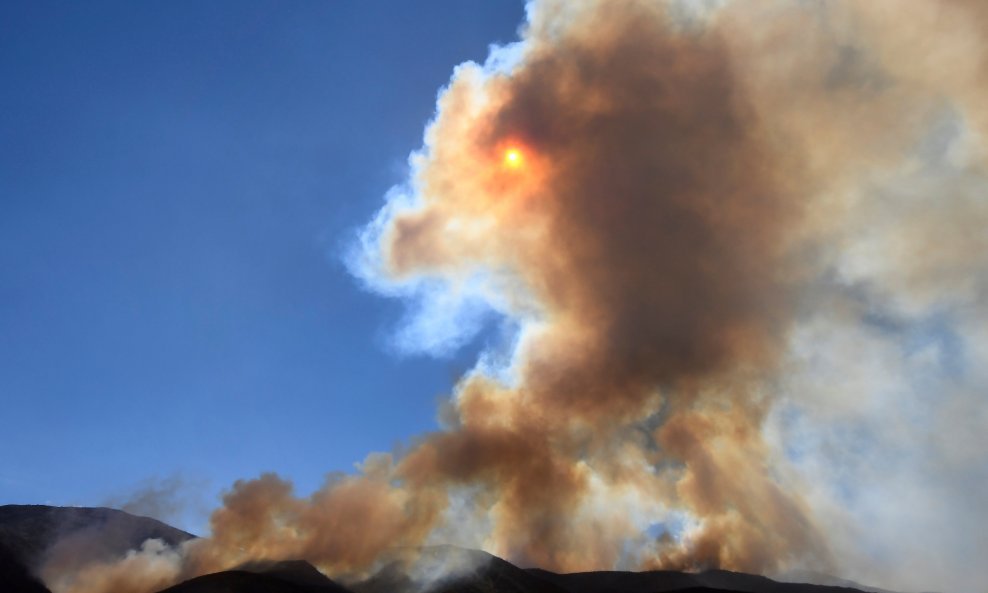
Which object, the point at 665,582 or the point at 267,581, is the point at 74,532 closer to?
the point at 267,581

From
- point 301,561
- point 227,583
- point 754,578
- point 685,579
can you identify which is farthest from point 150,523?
point 754,578

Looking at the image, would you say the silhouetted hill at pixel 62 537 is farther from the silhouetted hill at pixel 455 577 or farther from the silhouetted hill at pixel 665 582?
the silhouetted hill at pixel 665 582

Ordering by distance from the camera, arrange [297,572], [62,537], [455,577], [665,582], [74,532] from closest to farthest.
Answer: [297,572], [455,577], [62,537], [665,582], [74,532]

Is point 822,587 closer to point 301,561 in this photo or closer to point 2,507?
point 301,561

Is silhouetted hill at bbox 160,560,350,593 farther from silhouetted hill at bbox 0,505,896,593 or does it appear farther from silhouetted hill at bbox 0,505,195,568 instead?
silhouetted hill at bbox 0,505,195,568

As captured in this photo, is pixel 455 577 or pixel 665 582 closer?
pixel 455 577

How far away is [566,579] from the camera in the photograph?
143000 millimetres

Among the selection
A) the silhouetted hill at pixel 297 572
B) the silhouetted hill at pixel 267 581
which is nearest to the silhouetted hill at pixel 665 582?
the silhouetted hill at pixel 297 572

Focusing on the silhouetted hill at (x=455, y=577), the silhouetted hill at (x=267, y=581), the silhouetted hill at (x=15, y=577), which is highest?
the silhouetted hill at (x=455, y=577)

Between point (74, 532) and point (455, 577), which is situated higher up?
point (74, 532)

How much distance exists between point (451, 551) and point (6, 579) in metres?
73.6

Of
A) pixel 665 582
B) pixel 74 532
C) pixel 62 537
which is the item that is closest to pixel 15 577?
pixel 62 537

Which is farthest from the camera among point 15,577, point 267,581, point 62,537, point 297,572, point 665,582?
point 665,582

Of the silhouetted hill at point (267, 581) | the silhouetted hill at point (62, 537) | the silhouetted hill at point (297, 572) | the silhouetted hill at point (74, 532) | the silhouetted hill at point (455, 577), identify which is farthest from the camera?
the silhouetted hill at point (74, 532)
